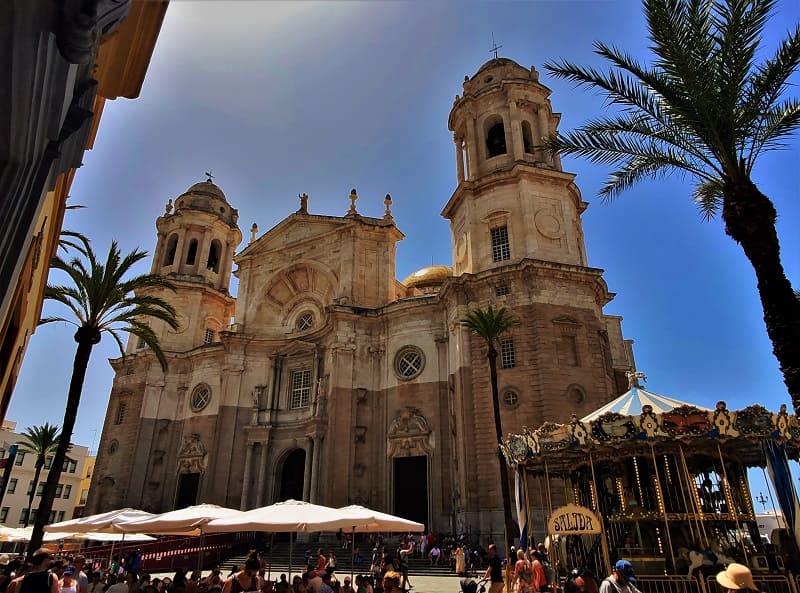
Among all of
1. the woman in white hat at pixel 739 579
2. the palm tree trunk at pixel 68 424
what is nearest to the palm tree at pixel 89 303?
the palm tree trunk at pixel 68 424

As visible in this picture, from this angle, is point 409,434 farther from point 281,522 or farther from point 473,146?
point 473,146

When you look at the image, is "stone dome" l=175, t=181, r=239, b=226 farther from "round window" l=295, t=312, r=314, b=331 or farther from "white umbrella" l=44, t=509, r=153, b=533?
"white umbrella" l=44, t=509, r=153, b=533

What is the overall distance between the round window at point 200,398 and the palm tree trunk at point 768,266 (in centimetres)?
3479

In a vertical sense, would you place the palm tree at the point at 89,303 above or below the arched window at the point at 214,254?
below

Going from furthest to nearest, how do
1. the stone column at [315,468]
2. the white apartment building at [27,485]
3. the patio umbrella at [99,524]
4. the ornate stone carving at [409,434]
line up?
the white apartment building at [27,485] < the stone column at [315,468] < the ornate stone carving at [409,434] < the patio umbrella at [99,524]

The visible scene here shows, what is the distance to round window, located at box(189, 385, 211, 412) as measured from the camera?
38.0 m

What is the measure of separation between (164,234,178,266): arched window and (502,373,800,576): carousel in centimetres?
3638

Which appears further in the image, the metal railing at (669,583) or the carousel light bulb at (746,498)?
the carousel light bulb at (746,498)

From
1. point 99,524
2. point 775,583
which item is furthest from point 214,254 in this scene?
point 775,583

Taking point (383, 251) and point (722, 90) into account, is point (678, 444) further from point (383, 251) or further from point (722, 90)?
point (383, 251)

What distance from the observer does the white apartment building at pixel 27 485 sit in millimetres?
57188

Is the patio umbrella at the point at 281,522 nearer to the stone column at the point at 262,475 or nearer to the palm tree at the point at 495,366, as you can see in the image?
the palm tree at the point at 495,366

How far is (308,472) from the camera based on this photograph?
31.7m

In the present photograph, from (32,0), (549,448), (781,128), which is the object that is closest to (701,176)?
(781,128)
